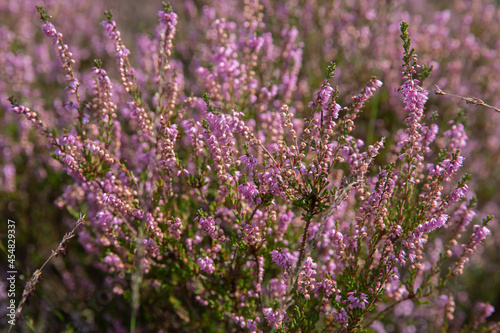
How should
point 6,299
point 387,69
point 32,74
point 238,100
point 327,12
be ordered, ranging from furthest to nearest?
point 32,74, point 327,12, point 387,69, point 6,299, point 238,100

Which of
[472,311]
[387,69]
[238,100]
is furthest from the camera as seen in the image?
[387,69]

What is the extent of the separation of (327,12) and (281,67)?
6.64 feet

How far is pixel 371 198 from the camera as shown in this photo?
2.70 m

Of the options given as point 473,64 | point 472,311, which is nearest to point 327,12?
point 473,64

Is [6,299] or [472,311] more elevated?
[472,311]

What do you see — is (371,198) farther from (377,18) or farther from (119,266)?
(377,18)

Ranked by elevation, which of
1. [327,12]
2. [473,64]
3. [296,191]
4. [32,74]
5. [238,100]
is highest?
[473,64]

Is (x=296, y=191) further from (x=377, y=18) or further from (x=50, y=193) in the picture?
(x=377, y=18)

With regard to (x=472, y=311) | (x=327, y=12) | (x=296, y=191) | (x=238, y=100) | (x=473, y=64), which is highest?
(x=473, y=64)

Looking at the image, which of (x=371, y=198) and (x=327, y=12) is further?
(x=327, y=12)

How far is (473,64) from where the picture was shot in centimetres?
746

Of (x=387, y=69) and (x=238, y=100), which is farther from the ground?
(x=387, y=69)

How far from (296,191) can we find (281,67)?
2.91 meters

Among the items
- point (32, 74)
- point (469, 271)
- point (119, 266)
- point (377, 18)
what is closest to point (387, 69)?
point (377, 18)
